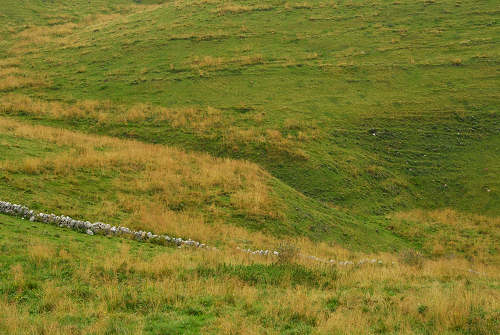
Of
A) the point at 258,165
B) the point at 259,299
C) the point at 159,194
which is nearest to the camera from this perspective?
the point at 259,299

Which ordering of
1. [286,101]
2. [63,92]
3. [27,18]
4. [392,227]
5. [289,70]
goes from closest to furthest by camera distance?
[392,227]
[286,101]
[63,92]
[289,70]
[27,18]

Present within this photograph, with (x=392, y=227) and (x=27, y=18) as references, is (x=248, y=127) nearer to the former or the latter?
(x=392, y=227)

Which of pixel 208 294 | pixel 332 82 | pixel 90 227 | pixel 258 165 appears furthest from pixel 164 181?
pixel 332 82

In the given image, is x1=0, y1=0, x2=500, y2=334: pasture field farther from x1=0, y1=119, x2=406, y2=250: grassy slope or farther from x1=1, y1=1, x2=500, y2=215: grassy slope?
x1=1, y1=1, x2=500, y2=215: grassy slope

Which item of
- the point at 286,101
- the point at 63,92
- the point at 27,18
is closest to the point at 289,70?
the point at 286,101

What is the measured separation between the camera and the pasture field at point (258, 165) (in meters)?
9.20

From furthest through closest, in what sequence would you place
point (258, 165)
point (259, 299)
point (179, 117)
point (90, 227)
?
point (179, 117) < point (258, 165) < point (90, 227) < point (259, 299)

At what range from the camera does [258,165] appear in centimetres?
2638

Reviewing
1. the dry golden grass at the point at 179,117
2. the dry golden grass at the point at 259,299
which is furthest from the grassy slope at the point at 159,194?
the dry golden grass at the point at 179,117

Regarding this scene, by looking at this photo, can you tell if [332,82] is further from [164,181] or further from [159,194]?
[159,194]

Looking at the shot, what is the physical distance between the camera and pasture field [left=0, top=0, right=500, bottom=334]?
30.2 ft

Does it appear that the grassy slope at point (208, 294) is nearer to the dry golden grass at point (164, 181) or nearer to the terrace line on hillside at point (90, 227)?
the terrace line on hillside at point (90, 227)

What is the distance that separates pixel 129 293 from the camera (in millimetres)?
9258

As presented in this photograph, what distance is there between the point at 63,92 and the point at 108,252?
105 ft
